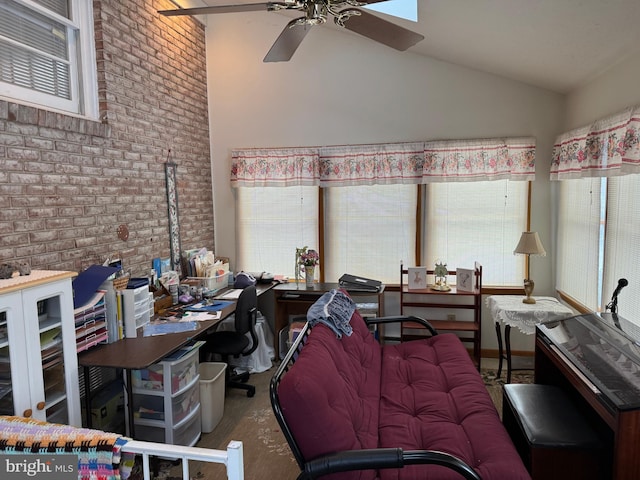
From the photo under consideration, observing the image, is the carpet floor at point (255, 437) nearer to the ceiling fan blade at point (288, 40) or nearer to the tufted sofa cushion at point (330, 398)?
the tufted sofa cushion at point (330, 398)

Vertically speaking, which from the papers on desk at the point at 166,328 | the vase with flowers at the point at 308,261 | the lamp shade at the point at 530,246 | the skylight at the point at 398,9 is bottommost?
the papers on desk at the point at 166,328

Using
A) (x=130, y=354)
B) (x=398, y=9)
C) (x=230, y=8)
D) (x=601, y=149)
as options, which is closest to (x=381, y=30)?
(x=230, y=8)

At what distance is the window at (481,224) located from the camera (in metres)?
3.84

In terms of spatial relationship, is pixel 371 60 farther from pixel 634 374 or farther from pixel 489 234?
pixel 634 374

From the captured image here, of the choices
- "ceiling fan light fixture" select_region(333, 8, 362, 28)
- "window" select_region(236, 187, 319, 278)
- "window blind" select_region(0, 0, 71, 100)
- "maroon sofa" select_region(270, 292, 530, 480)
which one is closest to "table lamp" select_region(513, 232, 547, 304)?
Answer: "maroon sofa" select_region(270, 292, 530, 480)

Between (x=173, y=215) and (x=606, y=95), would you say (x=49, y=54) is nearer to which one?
(x=173, y=215)

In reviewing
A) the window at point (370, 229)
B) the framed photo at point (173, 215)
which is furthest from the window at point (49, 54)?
the window at point (370, 229)

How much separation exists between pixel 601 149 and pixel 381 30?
1.70 meters

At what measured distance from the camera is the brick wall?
2189mm

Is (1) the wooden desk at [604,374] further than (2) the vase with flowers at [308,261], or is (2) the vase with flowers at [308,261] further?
(2) the vase with flowers at [308,261]

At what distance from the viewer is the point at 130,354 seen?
2.21 meters

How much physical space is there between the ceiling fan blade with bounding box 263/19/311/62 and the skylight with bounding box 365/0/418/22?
0.85m

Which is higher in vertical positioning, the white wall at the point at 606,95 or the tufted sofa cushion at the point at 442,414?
the white wall at the point at 606,95

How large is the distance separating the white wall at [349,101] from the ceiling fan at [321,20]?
157 cm
